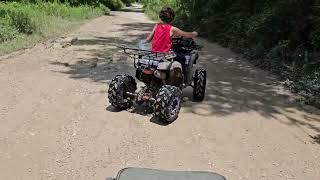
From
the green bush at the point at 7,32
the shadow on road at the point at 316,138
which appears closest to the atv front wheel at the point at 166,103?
the shadow on road at the point at 316,138

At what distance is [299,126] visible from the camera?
7.65m

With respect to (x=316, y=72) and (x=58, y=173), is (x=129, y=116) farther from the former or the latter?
(x=316, y=72)

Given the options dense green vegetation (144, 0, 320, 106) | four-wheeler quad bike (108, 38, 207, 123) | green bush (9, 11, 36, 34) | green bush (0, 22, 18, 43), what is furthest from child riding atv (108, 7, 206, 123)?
green bush (9, 11, 36, 34)

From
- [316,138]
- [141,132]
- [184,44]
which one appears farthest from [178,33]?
[316,138]

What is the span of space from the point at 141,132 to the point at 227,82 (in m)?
4.45

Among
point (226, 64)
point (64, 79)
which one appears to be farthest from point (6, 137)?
point (226, 64)

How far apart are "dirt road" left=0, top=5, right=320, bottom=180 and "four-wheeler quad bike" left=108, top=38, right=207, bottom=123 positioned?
0.80ft

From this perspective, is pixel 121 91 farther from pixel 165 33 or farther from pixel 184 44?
pixel 184 44

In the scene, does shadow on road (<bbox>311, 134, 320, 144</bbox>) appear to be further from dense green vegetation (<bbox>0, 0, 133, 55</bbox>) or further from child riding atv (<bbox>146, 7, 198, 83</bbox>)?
dense green vegetation (<bbox>0, 0, 133, 55</bbox>)

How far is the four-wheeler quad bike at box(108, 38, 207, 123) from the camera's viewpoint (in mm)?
6859

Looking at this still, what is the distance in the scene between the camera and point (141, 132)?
6.67 metres

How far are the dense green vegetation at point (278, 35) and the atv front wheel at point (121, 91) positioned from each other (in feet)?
12.7

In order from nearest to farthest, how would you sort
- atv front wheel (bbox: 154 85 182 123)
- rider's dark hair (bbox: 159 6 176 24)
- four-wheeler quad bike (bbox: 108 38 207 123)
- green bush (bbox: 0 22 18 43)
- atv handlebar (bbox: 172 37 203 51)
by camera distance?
atv front wheel (bbox: 154 85 182 123) < four-wheeler quad bike (bbox: 108 38 207 123) < rider's dark hair (bbox: 159 6 176 24) < atv handlebar (bbox: 172 37 203 51) < green bush (bbox: 0 22 18 43)

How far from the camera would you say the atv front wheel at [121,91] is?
7.29 metres
